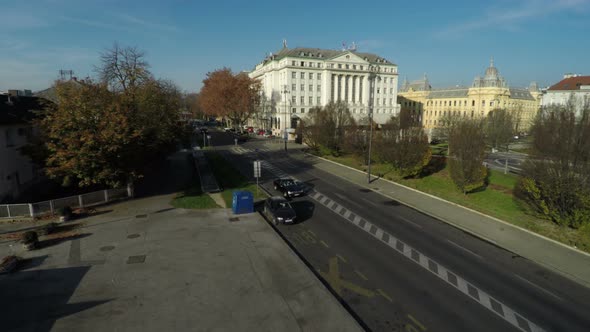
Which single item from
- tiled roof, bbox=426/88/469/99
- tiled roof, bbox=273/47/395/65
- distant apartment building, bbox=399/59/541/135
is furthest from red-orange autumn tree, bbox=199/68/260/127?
tiled roof, bbox=426/88/469/99

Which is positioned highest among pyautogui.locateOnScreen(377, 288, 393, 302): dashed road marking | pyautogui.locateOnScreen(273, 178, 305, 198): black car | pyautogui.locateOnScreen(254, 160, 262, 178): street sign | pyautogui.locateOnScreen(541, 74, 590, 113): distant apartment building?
pyautogui.locateOnScreen(541, 74, 590, 113): distant apartment building

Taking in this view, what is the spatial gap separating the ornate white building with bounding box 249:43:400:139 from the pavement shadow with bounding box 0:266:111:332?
74601mm

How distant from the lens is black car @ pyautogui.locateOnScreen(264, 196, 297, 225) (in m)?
21.7

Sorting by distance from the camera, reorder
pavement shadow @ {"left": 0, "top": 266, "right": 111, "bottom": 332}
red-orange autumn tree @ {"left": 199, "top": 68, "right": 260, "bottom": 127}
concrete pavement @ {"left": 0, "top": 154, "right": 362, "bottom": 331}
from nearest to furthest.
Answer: pavement shadow @ {"left": 0, "top": 266, "right": 111, "bottom": 332} < concrete pavement @ {"left": 0, "top": 154, "right": 362, "bottom": 331} < red-orange autumn tree @ {"left": 199, "top": 68, "right": 260, "bottom": 127}

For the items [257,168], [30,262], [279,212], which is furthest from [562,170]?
[30,262]

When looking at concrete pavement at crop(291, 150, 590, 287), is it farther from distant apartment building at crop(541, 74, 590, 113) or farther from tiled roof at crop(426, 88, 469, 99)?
tiled roof at crop(426, 88, 469, 99)

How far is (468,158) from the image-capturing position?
28.5 metres

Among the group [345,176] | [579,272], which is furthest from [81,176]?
[579,272]

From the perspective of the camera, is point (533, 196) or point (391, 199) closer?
point (533, 196)

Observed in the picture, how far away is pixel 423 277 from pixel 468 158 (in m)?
17.3

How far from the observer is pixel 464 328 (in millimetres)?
11578

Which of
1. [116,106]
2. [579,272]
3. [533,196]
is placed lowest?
[579,272]

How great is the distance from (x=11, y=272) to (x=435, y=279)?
1967 cm

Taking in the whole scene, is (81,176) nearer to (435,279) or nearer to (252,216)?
(252,216)
